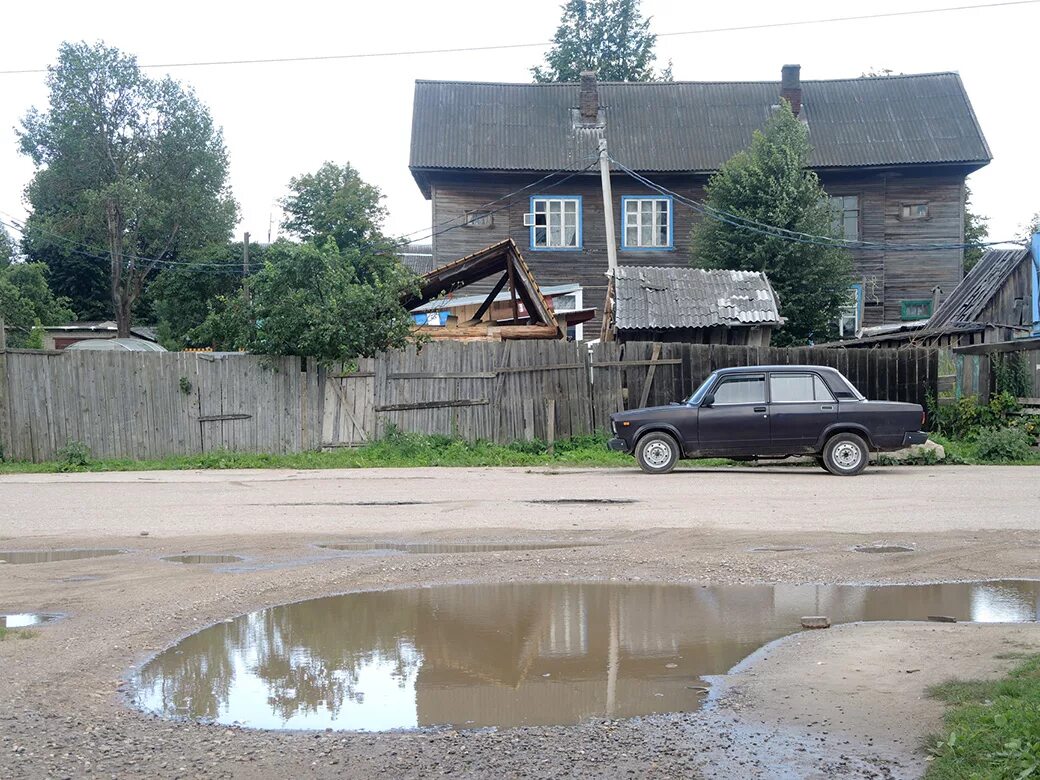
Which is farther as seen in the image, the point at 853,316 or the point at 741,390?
the point at 853,316

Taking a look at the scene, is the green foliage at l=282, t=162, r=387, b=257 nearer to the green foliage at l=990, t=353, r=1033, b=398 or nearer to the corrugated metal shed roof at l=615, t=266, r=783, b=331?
the corrugated metal shed roof at l=615, t=266, r=783, b=331

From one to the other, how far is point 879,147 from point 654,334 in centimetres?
1723

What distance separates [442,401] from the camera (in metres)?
20.8

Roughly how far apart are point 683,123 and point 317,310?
2238cm

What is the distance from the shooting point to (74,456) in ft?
64.3

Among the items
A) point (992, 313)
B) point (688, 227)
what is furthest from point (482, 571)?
point (688, 227)

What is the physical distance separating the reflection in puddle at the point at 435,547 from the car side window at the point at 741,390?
7456mm

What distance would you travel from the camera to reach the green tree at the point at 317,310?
65.9ft

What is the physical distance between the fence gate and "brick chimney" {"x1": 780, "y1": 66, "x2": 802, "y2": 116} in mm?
24298

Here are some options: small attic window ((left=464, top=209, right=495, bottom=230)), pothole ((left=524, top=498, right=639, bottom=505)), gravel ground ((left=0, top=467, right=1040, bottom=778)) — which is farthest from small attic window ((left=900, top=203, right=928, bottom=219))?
pothole ((left=524, top=498, right=639, bottom=505))

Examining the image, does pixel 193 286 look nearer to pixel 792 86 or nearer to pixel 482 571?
pixel 792 86

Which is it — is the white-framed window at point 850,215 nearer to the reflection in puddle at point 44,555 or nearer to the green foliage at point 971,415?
the green foliage at point 971,415

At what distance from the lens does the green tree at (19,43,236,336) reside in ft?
167

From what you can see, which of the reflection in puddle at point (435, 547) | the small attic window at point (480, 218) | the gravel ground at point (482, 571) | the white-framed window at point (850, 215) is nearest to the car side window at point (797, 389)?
the gravel ground at point (482, 571)
